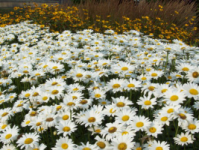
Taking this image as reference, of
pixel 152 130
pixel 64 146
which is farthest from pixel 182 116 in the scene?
pixel 64 146

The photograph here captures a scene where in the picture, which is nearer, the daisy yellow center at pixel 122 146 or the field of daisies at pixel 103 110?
the daisy yellow center at pixel 122 146

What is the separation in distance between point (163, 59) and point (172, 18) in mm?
6514

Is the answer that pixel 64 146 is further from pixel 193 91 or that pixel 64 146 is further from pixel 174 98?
pixel 193 91

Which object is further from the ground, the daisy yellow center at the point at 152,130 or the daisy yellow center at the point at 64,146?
the daisy yellow center at the point at 152,130

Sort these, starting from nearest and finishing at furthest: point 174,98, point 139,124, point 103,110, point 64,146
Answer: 1. point 64,146
2. point 139,124
3. point 174,98
4. point 103,110

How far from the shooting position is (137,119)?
179 cm

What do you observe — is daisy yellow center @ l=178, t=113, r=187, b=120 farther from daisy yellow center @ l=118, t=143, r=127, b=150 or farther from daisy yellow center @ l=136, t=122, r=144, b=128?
daisy yellow center @ l=118, t=143, r=127, b=150

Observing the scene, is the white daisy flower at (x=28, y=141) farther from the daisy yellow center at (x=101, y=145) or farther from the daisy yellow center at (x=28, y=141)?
the daisy yellow center at (x=101, y=145)

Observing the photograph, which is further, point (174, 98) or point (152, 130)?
point (174, 98)

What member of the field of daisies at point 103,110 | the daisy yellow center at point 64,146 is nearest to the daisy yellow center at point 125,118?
the field of daisies at point 103,110

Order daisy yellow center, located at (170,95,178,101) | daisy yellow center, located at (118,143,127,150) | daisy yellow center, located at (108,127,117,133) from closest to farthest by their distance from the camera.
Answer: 1. daisy yellow center, located at (118,143,127,150)
2. daisy yellow center, located at (108,127,117,133)
3. daisy yellow center, located at (170,95,178,101)

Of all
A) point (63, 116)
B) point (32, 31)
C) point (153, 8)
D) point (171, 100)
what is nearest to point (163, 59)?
point (171, 100)

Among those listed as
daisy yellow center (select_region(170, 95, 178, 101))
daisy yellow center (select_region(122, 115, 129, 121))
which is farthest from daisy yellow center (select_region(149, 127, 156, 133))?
daisy yellow center (select_region(170, 95, 178, 101))

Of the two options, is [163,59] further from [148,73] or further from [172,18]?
[172,18]
